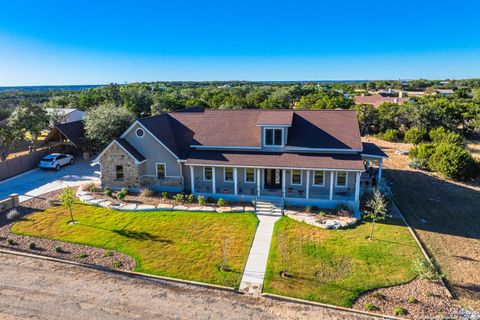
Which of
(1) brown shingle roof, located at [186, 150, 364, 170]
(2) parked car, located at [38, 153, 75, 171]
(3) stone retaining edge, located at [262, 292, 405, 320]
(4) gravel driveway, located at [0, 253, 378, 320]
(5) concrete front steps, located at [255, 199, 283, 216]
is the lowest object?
(3) stone retaining edge, located at [262, 292, 405, 320]

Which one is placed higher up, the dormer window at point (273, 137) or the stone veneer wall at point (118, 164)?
the dormer window at point (273, 137)

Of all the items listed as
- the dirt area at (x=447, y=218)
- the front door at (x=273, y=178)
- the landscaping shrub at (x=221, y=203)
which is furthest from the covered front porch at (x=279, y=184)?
the dirt area at (x=447, y=218)

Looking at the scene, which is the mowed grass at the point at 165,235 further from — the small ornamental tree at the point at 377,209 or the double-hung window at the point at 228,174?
the small ornamental tree at the point at 377,209

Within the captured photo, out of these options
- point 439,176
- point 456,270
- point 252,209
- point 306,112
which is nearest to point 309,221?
point 252,209

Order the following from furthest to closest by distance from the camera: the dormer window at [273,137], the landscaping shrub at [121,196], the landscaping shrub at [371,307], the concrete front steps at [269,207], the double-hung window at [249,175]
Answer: the dormer window at [273,137] < the landscaping shrub at [121,196] < the double-hung window at [249,175] < the concrete front steps at [269,207] < the landscaping shrub at [371,307]

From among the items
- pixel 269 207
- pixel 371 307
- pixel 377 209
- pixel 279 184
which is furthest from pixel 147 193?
pixel 371 307

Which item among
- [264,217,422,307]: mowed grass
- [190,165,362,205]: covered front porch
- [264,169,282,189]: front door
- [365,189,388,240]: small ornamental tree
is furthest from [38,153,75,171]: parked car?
[365,189,388,240]: small ornamental tree

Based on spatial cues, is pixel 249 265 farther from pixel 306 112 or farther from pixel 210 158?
pixel 306 112

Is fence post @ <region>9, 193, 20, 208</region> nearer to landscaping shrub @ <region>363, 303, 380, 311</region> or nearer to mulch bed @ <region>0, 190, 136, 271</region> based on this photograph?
mulch bed @ <region>0, 190, 136, 271</region>
